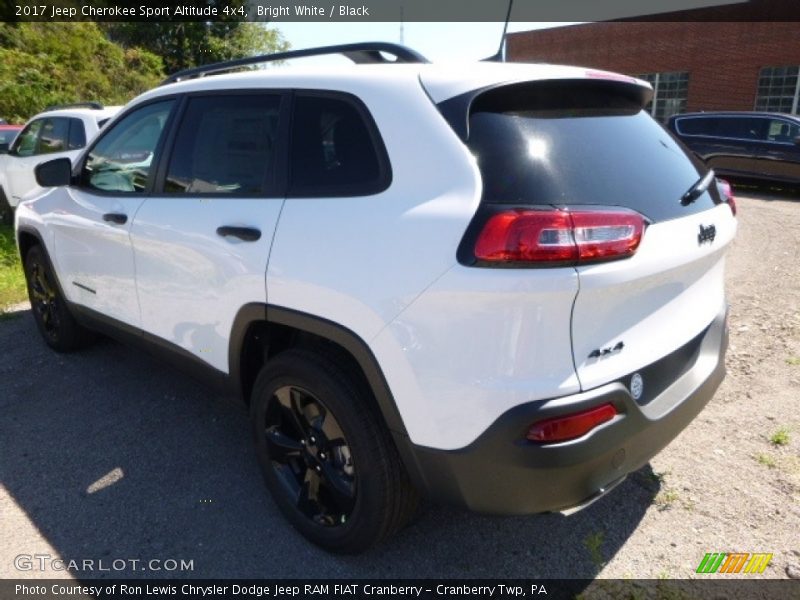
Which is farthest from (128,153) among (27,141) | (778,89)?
(778,89)

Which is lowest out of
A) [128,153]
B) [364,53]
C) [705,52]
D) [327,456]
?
[327,456]

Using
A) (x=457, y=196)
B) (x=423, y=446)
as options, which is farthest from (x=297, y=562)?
(x=457, y=196)

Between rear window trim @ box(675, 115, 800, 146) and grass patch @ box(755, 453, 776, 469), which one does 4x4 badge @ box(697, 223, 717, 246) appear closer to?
grass patch @ box(755, 453, 776, 469)

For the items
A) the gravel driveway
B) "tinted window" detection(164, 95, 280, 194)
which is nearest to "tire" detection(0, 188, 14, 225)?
the gravel driveway

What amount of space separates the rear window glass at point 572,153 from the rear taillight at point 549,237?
0.24 ft

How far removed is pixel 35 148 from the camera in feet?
27.7

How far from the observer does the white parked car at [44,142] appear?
7512 mm

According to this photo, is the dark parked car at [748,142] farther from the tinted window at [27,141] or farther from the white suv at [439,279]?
the tinted window at [27,141]

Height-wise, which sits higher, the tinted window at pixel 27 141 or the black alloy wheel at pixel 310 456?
the tinted window at pixel 27 141

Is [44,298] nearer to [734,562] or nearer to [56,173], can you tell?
[56,173]

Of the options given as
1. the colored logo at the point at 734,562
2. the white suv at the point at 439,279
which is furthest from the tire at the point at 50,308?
the colored logo at the point at 734,562

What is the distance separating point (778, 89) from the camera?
23.9 m

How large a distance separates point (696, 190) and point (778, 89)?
88.0 feet

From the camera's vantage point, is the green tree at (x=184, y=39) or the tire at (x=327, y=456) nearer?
the tire at (x=327, y=456)
